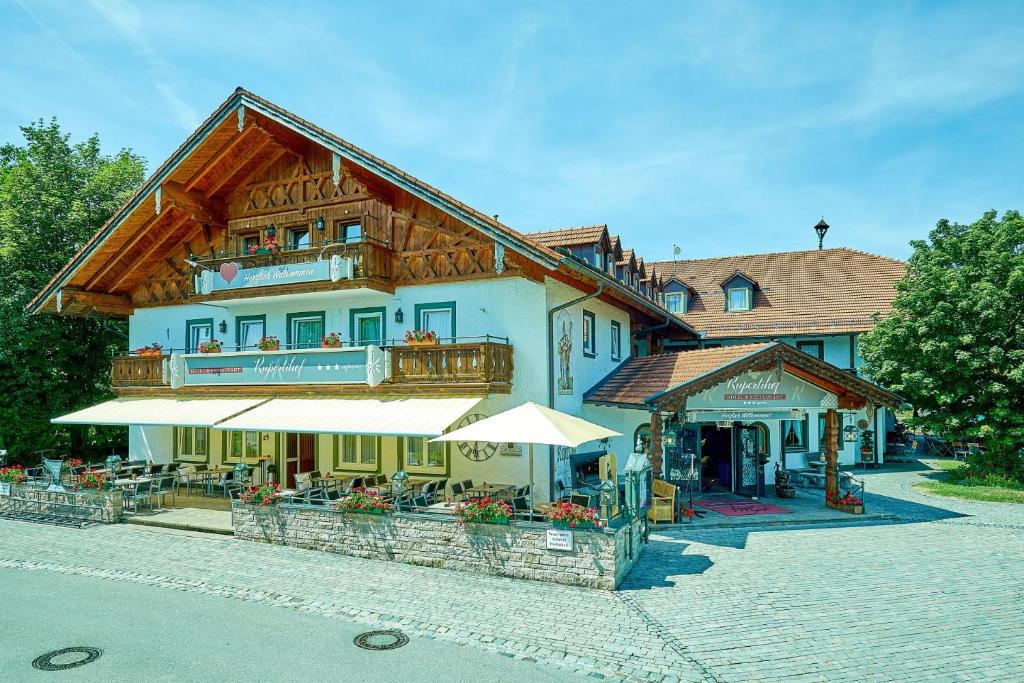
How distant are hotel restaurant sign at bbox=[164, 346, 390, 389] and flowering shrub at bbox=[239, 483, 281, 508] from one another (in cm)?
340

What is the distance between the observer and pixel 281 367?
1797 cm

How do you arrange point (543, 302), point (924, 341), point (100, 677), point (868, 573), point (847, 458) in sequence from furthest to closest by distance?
point (847, 458)
point (924, 341)
point (543, 302)
point (868, 573)
point (100, 677)

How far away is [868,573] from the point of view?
11766 mm

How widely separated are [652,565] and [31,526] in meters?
14.9

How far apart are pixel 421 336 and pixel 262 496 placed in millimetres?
5187

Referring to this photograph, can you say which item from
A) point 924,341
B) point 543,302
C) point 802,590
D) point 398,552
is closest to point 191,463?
Result: point 398,552

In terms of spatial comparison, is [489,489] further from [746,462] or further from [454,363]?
[746,462]

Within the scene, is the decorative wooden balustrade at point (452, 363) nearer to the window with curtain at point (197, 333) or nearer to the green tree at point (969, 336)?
the window with curtain at point (197, 333)

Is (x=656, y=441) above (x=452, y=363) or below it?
below

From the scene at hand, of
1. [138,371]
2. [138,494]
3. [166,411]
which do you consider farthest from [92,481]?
[138,371]

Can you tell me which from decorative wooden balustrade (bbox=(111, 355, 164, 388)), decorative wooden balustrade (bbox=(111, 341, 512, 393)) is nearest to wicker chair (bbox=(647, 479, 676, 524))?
decorative wooden balustrade (bbox=(111, 341, 512, 393))

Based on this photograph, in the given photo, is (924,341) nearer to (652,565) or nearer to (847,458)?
(847,458)

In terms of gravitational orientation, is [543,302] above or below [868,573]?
above

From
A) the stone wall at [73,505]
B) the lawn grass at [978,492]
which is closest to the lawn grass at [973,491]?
the lawn grass at [978,492]
